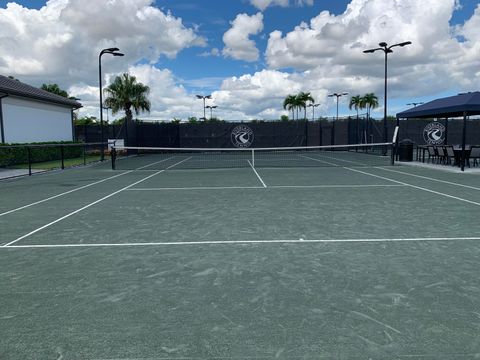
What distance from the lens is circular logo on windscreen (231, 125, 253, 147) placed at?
3922 cm

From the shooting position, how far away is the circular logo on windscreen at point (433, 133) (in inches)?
1601

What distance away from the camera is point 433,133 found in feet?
135

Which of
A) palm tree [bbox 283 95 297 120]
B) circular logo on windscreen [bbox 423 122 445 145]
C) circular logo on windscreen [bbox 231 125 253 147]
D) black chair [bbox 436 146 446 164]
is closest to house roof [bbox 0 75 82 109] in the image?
circular logo on windscreen [bbox 231 125 253 147]

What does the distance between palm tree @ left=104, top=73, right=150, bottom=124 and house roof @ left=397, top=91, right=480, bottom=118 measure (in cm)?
3092

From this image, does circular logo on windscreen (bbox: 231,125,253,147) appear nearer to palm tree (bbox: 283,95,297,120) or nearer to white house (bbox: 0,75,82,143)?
white house (bbox: 0,75,82,143)

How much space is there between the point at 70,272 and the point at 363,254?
3679mm

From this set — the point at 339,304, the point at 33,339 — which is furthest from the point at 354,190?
the point at 33,339

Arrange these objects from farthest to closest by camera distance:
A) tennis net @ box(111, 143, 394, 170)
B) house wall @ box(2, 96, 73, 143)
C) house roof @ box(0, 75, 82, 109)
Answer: house wall @ box(2, 96, 73, 143) → house roof @ box(0, 75, 82, 109) → tennis net @ box(111, 143, 394, 170)

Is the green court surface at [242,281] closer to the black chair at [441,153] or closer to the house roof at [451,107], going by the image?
the house roof at [451,107]

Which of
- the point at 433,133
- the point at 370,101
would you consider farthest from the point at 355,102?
the point at 433,133

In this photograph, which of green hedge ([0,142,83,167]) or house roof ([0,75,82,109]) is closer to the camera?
green hedge ([0,142,83,167])

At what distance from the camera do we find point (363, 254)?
18.0 ft

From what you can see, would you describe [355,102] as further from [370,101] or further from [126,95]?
[126,95]

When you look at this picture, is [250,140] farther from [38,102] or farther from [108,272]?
[108,272]
